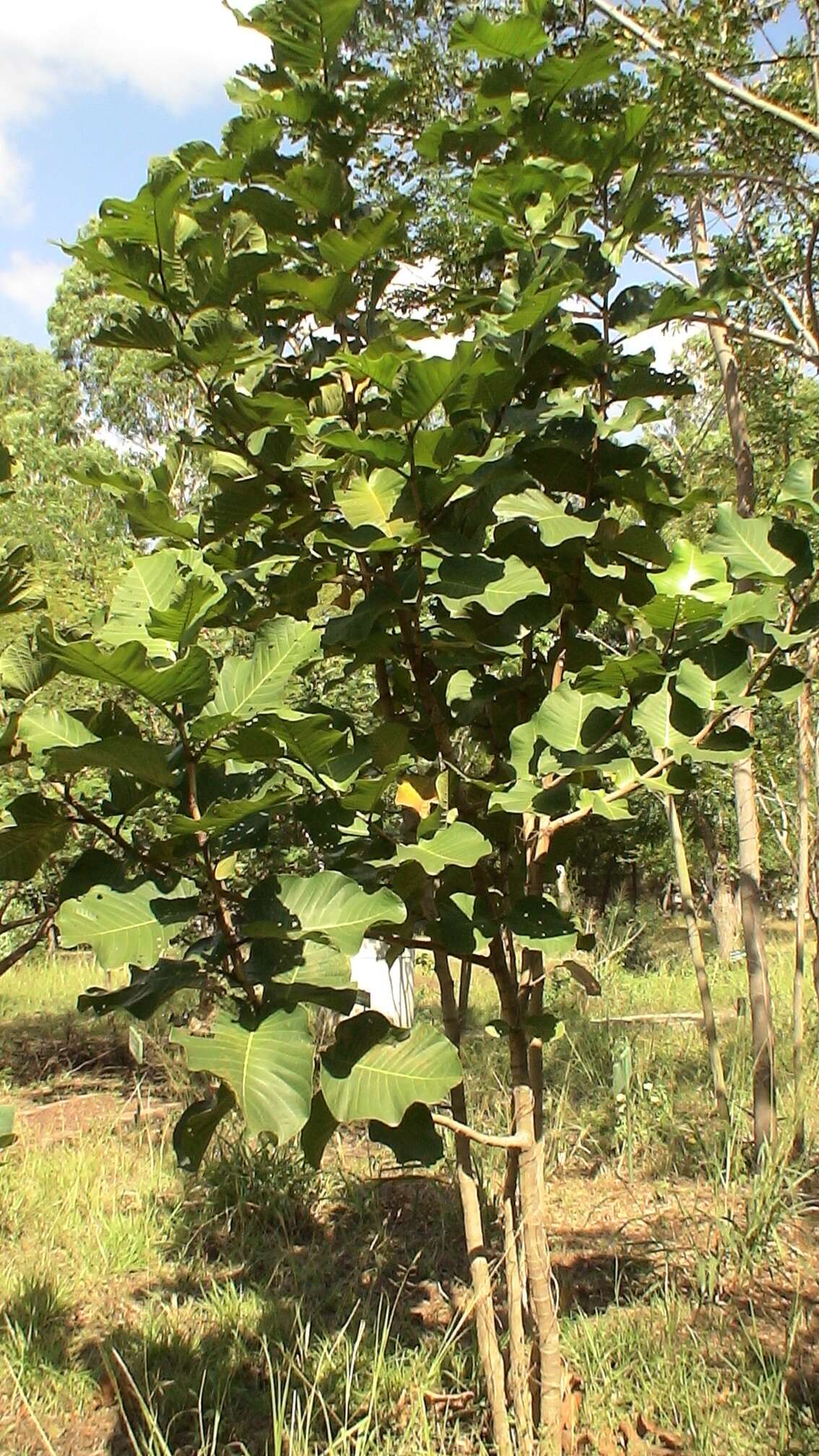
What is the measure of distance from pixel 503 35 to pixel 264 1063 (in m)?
1.22

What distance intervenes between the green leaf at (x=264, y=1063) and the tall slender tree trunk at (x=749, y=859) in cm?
235

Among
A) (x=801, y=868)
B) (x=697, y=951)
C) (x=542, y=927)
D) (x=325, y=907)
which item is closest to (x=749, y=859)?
(x=801, y=868)

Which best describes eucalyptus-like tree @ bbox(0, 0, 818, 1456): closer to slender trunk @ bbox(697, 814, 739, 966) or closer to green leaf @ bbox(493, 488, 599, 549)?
green leaf @ bbox(493, 488, 599, 549)

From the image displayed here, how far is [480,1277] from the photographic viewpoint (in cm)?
168

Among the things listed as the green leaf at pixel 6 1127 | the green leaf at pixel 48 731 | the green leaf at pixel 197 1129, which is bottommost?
the green leaf at pixel 197 1129

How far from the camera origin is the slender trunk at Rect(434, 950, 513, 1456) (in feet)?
5.37

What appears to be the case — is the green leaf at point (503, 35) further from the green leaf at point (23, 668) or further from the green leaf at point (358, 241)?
the green leaf at point (23, 668)

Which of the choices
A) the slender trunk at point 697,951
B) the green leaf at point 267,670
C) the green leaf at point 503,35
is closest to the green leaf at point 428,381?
the green leaf at point 267,670

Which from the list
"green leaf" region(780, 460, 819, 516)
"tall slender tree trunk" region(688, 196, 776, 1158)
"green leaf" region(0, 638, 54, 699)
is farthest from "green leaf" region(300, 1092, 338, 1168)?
"tall slender tree trunk" region(688, 196, 776, 1158)

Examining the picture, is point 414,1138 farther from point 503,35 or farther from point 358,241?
point 503,35

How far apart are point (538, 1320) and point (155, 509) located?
1281 millimetres

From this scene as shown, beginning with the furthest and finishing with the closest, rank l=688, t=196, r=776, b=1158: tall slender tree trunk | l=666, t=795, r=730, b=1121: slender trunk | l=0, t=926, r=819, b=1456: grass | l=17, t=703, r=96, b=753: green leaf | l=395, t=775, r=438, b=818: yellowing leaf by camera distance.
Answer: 1. l=666, t=795, r=730, b=1121: slender trunk
2. l=688, t=196, r=776, b=1158: tall slender tree trunk
3. l=0, t=926, r=819, b=1456: grass
4. l=395, t=775, r=438, b=818: yellowing leaf
5. l=17, t=703, r=96, b=753: green leaf

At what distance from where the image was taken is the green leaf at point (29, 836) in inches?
A: 45.7

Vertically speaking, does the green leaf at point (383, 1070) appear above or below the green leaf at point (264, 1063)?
below
